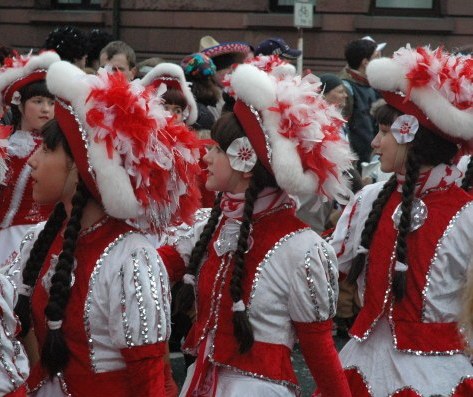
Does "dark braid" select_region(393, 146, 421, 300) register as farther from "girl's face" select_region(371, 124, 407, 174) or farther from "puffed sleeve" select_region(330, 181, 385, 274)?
"puffed sleeve" select_region(330, 181, 385, 274)

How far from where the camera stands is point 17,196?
661 centimetres

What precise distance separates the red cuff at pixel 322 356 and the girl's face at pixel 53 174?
983mm

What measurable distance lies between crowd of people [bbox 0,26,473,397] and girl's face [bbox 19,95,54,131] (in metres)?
1.78

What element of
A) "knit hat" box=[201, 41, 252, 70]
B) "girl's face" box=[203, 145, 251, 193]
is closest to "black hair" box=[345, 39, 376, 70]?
"knit hat" box=[201, 41, 252, 70]

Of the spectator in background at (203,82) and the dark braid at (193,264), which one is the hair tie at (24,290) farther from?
the spectator in background at (203,82)

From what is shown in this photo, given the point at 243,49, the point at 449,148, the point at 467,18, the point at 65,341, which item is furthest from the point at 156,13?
the point at 65,341

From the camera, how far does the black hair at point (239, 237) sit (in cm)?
456

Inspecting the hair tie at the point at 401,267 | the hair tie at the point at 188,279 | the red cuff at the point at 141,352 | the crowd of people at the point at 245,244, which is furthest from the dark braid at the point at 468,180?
the red cuff at the point at 141,352

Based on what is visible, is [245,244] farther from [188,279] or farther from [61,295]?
[61,295]

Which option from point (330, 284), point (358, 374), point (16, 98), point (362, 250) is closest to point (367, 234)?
point (362, 250)

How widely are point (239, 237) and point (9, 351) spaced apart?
118cm

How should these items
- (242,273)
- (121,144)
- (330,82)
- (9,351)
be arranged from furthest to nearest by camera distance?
(330,82), (242,273), (121,144), (9,351)

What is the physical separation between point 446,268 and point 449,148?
521mm

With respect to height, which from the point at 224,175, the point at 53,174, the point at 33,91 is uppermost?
the point at 53,174
